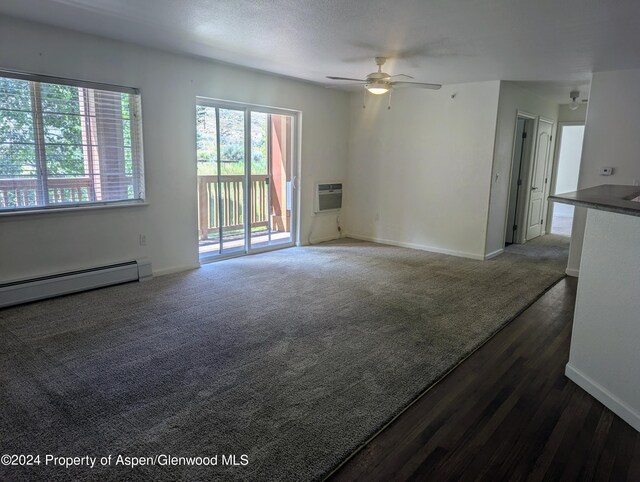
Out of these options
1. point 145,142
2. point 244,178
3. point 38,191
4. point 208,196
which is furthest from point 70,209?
point 244,178

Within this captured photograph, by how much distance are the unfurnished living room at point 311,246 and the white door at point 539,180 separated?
0.68 ft

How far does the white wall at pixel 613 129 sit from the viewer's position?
15.4 feet

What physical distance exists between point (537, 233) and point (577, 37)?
5.00 metres

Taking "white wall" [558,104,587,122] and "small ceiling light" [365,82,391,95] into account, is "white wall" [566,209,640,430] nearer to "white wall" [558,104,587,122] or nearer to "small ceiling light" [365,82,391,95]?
"small ceiling light" [365,82,391,95]

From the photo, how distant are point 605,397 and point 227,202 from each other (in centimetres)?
451

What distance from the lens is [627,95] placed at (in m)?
4.71

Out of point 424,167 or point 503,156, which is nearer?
point 503,156

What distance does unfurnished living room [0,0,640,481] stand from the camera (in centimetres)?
218

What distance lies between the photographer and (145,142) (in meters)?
4.54

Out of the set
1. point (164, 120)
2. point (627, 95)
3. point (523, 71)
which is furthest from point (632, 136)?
point (164, 120)

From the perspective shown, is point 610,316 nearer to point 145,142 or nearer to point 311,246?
point 145,142

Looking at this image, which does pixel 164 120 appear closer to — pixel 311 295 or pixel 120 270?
pixel 120 270

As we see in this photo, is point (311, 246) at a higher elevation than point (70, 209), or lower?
lower

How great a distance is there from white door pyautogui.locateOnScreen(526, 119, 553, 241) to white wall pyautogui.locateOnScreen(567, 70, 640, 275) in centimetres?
215
